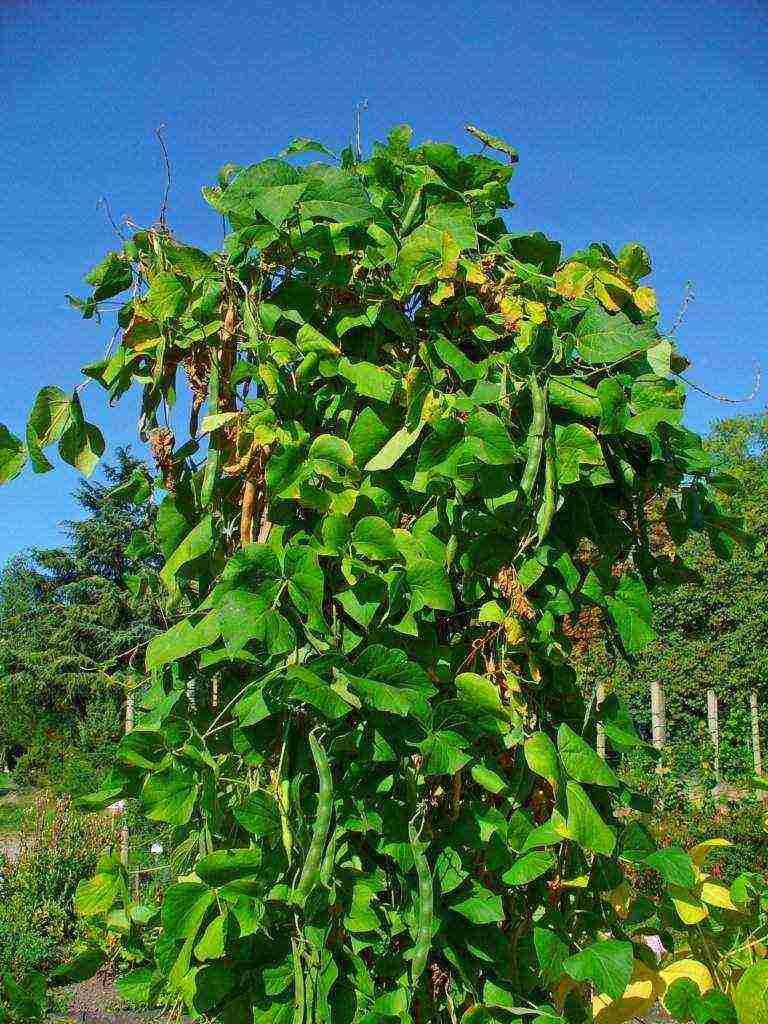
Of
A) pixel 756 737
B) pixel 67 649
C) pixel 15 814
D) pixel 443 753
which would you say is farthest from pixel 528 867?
pixel 67 649

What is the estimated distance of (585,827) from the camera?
0.92m

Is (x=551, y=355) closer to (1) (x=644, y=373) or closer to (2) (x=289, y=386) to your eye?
(1) (x=644, y=373)

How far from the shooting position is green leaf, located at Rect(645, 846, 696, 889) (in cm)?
100

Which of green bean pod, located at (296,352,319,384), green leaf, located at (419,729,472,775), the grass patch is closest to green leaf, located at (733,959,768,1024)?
green leaf, located at (419,729,472,775)

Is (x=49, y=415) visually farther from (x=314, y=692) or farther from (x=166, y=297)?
(x=314, y=692)

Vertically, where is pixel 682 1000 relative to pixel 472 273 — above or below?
below

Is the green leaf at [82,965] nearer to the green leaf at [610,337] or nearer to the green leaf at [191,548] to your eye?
the green leaf at [191,548]

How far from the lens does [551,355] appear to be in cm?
101

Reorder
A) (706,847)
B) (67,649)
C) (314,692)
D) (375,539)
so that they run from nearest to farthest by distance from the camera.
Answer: (314,692) < (375,539) < (706,847) < (67,649)

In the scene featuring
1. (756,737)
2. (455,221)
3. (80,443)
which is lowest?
(80,443)

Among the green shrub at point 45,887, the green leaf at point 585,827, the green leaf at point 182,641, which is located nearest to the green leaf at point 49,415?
the green leaf at point 182,641

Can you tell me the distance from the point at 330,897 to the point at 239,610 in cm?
32

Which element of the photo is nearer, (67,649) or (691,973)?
(691,973)

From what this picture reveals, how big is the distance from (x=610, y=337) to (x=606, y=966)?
710 mm
